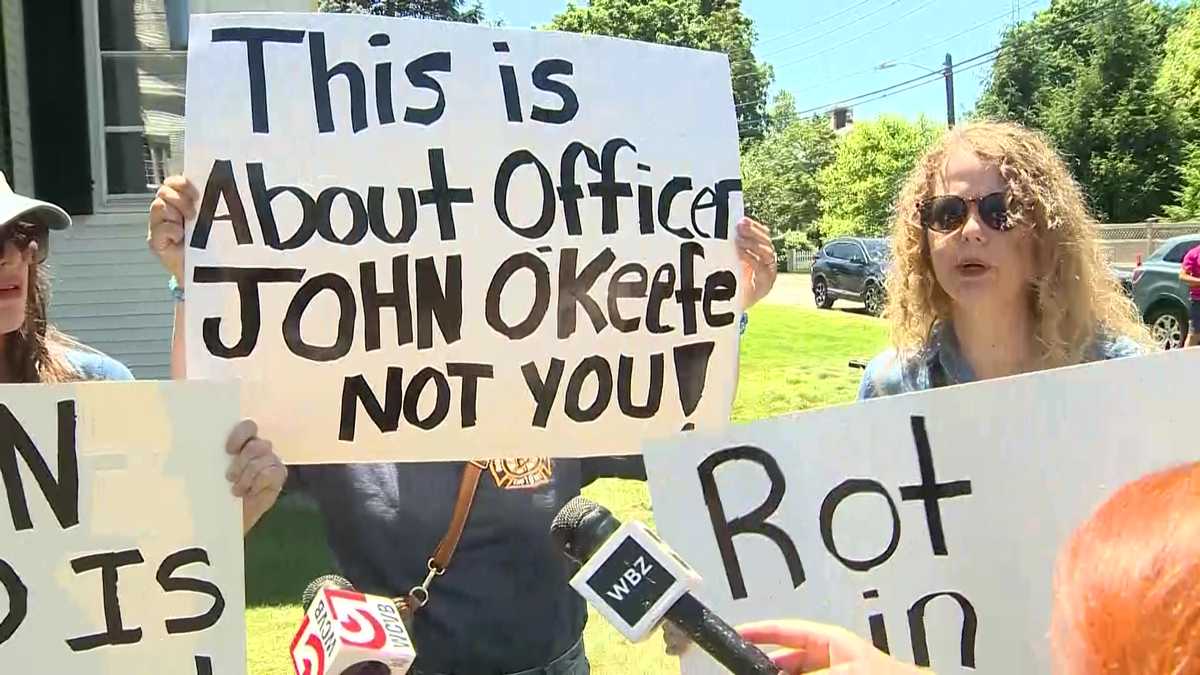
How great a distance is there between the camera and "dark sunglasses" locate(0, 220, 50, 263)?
5.81 feet

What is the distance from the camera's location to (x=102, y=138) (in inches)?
237

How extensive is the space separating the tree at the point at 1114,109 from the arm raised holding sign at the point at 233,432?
3349 cm

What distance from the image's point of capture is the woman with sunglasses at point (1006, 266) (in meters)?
2.07

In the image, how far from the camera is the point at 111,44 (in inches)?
240

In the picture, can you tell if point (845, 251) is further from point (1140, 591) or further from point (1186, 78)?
point (1186, 78)

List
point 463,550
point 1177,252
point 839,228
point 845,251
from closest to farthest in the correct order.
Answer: point 463,550 < point 1177,252 < point 845,251 < point 839,228

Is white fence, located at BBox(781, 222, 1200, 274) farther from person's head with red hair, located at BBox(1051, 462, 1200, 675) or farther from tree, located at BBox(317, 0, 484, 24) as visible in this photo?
person's head with red hair, located at BBox(1051, 462, 1200, 675)

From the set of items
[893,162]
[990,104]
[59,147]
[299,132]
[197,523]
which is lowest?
[197,523]

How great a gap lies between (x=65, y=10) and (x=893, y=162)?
34.7 meters

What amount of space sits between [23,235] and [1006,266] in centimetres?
193

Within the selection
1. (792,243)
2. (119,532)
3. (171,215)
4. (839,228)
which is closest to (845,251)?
(171,215)

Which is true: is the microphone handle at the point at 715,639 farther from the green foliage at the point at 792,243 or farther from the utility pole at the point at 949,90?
the green foliage at the point at 792,243

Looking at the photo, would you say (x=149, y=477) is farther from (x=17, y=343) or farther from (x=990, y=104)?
(x=990, y=104)

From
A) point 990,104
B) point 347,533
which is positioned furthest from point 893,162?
point 347,533
